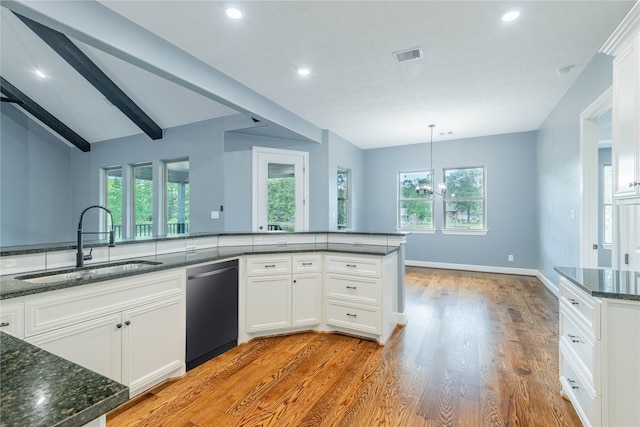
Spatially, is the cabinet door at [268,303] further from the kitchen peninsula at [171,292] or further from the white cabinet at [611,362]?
the white cabinet at [611,362]

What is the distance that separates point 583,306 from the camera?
64.6 inches

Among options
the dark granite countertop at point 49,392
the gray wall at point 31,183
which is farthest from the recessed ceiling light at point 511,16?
the gray wall at point 31,183

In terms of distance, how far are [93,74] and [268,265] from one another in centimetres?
353

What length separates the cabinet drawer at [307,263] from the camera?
2.95 m

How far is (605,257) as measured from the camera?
15.6 feet

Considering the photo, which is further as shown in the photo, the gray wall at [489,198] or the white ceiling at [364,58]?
the gray wall at [489,198]

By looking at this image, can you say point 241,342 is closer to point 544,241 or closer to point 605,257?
point 544,241

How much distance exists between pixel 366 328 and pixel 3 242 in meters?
6.52

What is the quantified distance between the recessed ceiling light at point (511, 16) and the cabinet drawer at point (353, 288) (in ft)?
7.80

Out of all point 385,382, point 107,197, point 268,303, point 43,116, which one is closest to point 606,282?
point 385,382

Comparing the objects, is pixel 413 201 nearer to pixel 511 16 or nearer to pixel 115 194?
pixel 511 16

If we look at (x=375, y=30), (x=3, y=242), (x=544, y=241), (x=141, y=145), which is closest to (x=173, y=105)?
(x=141, y=145)

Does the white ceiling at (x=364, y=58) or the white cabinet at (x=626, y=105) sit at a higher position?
the white ceiling at (x=364, y=58)

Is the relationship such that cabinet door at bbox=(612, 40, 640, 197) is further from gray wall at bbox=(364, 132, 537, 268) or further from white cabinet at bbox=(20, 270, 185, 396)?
gray wall at bbox=(364, 132, 537, 268)
